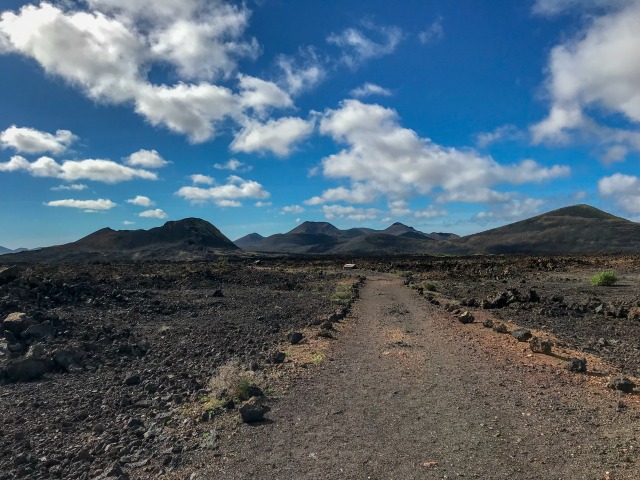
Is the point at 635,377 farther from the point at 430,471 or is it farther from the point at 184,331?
the point at 184,331

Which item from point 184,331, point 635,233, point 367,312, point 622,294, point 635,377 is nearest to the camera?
point 635,377

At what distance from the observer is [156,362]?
1133 centimetres

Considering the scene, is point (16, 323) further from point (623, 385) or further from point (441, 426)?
point (623, 385)

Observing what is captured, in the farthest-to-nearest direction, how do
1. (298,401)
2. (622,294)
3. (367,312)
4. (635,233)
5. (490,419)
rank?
(635,233)
(622,294)
(367,312)
(298,401)
(490,419)

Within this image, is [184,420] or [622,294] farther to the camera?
[622,294]

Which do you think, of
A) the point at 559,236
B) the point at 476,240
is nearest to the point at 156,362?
the point at 559,236

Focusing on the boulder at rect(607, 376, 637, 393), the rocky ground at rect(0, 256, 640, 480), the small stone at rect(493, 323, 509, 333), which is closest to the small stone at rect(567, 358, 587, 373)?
the rocky ground at rect(0, 256, 640, 480)

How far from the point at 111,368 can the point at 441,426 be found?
832 centimetres

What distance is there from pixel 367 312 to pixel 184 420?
→ 12.9 metres

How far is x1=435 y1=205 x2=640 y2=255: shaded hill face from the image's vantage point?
383 ft

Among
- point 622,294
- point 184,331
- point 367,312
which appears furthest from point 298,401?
point 622,294

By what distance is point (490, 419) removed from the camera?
674cm

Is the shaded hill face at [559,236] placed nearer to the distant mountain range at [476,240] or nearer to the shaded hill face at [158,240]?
the distant mountain range at [476,240]

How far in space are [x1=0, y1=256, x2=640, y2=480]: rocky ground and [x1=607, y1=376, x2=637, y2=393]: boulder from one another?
0.83 meters
